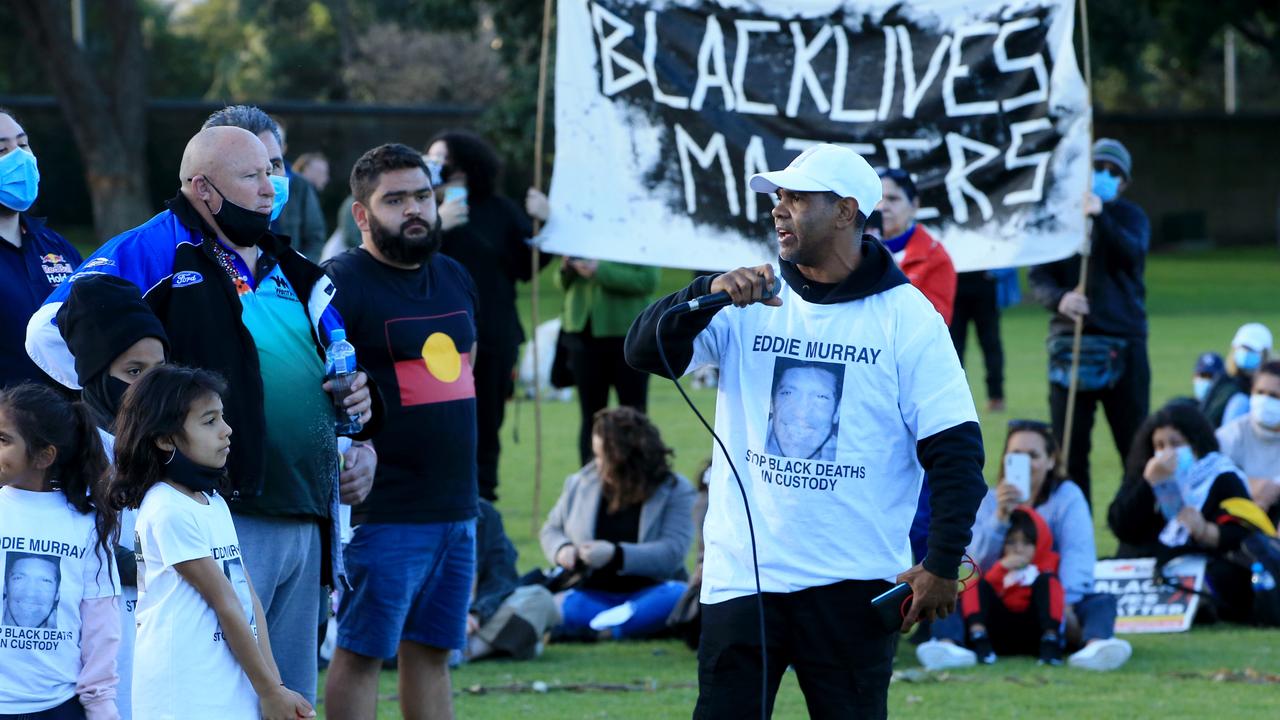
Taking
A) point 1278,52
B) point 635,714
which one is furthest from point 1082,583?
point 1278,52

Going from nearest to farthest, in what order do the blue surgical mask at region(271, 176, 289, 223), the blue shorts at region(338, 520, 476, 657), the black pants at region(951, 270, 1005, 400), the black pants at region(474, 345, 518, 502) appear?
the blue surgical mask at region(271, 176, 289, 223), the blue shorts at region(338, 520, 476, 657), the black pants at region(474, 345, 518, 502), the black pants at region(951, 270, 1005, 400)

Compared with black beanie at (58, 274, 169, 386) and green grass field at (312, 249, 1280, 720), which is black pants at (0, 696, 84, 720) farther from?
green grass field at (312, 249, 1280, 720)

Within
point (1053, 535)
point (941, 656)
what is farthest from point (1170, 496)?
point (941, 656)

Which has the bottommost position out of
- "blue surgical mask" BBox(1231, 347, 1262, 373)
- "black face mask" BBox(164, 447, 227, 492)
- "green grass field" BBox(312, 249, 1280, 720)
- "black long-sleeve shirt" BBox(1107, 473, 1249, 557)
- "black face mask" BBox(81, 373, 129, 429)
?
"green grass field" BBox(312, 249, 1280, 720)

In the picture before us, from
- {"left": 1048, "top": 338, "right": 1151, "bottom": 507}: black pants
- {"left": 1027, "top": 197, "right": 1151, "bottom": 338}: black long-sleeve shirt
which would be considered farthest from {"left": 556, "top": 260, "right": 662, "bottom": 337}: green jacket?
{"left": 1048, "top": 338, "right": 1151, "bottom": 507}: black pants

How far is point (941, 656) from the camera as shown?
24.7 ft

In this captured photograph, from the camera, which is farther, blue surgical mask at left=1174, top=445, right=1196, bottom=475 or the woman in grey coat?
blue surgical mask at left=1174, top=445, right=1196, bottom=475

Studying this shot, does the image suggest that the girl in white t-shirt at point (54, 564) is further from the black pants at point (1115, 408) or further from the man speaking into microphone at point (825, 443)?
the black pants at point (1115, 408)

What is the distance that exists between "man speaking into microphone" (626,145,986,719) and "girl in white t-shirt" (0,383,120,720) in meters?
1.44

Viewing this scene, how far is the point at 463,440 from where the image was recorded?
5617mm

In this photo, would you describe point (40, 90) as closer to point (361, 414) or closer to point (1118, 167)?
point (1118, 167)

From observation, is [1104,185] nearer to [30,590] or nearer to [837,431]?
[837,431]

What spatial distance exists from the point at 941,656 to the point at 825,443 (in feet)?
11.4

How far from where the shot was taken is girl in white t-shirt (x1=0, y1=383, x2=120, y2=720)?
421 cm
